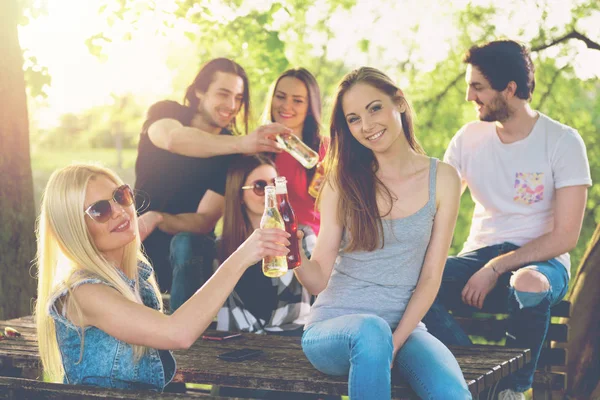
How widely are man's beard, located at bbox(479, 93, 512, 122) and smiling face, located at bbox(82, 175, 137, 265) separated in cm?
275

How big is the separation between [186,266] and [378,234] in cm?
162

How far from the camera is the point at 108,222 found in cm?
317

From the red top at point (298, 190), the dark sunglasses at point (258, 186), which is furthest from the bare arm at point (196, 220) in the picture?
the red top at point (298, 190)

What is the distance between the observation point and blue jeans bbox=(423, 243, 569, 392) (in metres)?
4.46

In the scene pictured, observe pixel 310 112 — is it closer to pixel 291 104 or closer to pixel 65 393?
pixel 291 104

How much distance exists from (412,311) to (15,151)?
370cm

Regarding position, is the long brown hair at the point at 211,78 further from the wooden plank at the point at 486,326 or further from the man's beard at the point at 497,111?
the wooden plank at the point at 486,326

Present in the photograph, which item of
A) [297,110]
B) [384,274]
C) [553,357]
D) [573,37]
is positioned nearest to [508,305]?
[553,357]

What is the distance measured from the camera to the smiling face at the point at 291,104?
19.3 feet

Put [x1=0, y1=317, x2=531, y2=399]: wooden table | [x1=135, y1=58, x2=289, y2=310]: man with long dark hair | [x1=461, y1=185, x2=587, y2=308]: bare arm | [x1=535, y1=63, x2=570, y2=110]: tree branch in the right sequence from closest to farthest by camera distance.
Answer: [x1=0, y1=317, x2=531, y2=399]: wooden table → [x1=461, y1=185, x2=587, y2=308]: bare arm → [x1=135, y1=58, x2=289, y2=310]: man with long dark hair → [x1=535, y1=63, x2=570, y2=110]: tree branch

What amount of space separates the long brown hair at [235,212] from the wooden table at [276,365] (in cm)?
86

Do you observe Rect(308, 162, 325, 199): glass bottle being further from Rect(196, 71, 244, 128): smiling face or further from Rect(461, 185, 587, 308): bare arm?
Rect(461, 185, 587, 308): bare arm

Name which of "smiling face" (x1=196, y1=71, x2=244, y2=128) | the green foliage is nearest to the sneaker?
"smiling face" (x1=196, y1=71, x2=244, y2=128)

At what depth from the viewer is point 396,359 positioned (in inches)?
140
